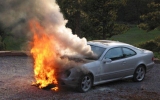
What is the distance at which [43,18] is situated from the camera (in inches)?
385

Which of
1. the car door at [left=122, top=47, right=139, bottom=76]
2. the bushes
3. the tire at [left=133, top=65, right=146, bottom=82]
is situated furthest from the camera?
the bushes

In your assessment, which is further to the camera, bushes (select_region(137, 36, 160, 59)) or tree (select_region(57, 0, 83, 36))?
bushes (select_region(137, 36, 160, 59))

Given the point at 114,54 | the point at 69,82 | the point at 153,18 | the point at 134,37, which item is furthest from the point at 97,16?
the point at 134,37

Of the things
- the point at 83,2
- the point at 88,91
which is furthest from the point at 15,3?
the point at 83,2

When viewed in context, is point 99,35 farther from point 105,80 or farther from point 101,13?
point 105,80

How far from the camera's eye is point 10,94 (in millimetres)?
9406

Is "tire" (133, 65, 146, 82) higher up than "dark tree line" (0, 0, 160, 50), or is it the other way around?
"dark tree line" (0, 0, 160, 50)

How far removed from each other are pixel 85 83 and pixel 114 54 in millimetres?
1735

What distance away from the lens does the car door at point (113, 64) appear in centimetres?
1055

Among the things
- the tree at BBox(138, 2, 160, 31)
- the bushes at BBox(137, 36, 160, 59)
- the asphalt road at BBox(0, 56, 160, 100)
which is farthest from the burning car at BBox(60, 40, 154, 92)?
the tree at BBox(138, 2, 160, 31)

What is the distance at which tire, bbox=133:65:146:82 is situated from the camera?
11.8m

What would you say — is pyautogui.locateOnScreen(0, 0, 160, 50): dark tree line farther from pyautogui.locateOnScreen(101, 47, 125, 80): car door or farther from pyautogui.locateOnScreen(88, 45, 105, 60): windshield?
pyautogui.locateOnScreen(101, 47, 125, 80): car door

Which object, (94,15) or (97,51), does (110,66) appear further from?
(94,15)

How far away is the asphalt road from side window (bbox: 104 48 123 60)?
3.30 feet
